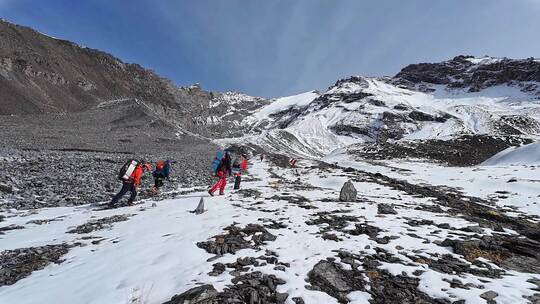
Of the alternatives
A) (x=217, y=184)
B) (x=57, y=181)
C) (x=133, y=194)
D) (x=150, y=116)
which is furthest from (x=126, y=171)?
(x=150, y=116)

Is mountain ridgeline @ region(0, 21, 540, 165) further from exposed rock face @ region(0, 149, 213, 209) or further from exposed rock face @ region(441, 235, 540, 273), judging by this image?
exposed rock face @ region(441, 235, 540, 273)

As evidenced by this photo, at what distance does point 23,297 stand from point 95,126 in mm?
85028

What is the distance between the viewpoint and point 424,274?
8047 millimetres

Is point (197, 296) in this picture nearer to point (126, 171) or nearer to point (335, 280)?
point (335, 280)

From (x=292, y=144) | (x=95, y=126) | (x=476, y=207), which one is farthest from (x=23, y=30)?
(x=476, y=207)

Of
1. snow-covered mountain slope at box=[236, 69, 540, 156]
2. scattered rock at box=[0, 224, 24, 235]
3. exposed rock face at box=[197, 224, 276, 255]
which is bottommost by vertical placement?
exposed rock face at box=[197, 224, 276, 255]

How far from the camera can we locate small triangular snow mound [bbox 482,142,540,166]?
40750 mm

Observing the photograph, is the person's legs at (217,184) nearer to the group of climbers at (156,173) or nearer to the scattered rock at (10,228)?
the group of climbers at (156,173)

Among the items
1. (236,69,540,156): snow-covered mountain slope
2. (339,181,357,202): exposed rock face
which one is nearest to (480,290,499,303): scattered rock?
(339,181,357,202): exposed rock face

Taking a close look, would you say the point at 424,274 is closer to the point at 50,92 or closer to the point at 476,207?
the point at 476,207

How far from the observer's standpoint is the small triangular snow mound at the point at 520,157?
40750mm

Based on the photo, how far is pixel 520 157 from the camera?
43.8m

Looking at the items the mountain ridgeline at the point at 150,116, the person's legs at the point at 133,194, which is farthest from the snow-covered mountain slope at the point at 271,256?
the mountain ridgeline at the point at 150,116

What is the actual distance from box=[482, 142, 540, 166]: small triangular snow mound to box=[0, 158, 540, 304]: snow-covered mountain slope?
3152 centimetres
